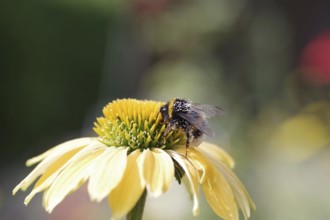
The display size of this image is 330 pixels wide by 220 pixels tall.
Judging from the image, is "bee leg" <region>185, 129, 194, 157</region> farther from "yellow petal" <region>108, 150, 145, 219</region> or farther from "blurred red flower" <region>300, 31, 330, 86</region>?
"blurred red flower" <region>300, 31, 330, 86</region>

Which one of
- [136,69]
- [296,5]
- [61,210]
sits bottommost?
[61,210]

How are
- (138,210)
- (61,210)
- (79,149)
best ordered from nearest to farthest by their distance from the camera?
(138,210), (79,149), (61,210)

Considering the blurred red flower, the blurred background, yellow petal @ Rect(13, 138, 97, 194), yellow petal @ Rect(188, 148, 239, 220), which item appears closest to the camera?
yellow petal @ Rect(188, 148, 239, 220)

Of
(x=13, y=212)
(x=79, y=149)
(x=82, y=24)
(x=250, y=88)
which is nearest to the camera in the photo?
(x=79, y=149)

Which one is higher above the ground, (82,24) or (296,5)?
(296,5)

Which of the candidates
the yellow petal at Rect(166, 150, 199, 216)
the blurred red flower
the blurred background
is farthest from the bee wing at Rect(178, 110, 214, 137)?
the blurred red flower

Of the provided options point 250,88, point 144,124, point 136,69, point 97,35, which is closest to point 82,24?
point 97,35

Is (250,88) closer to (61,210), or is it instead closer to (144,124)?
(61,210)

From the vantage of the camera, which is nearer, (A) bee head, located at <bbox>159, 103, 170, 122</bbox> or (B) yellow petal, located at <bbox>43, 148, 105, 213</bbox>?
(B) yellow petal, located at <bbox>43, 148, 105, 213</bbox>
